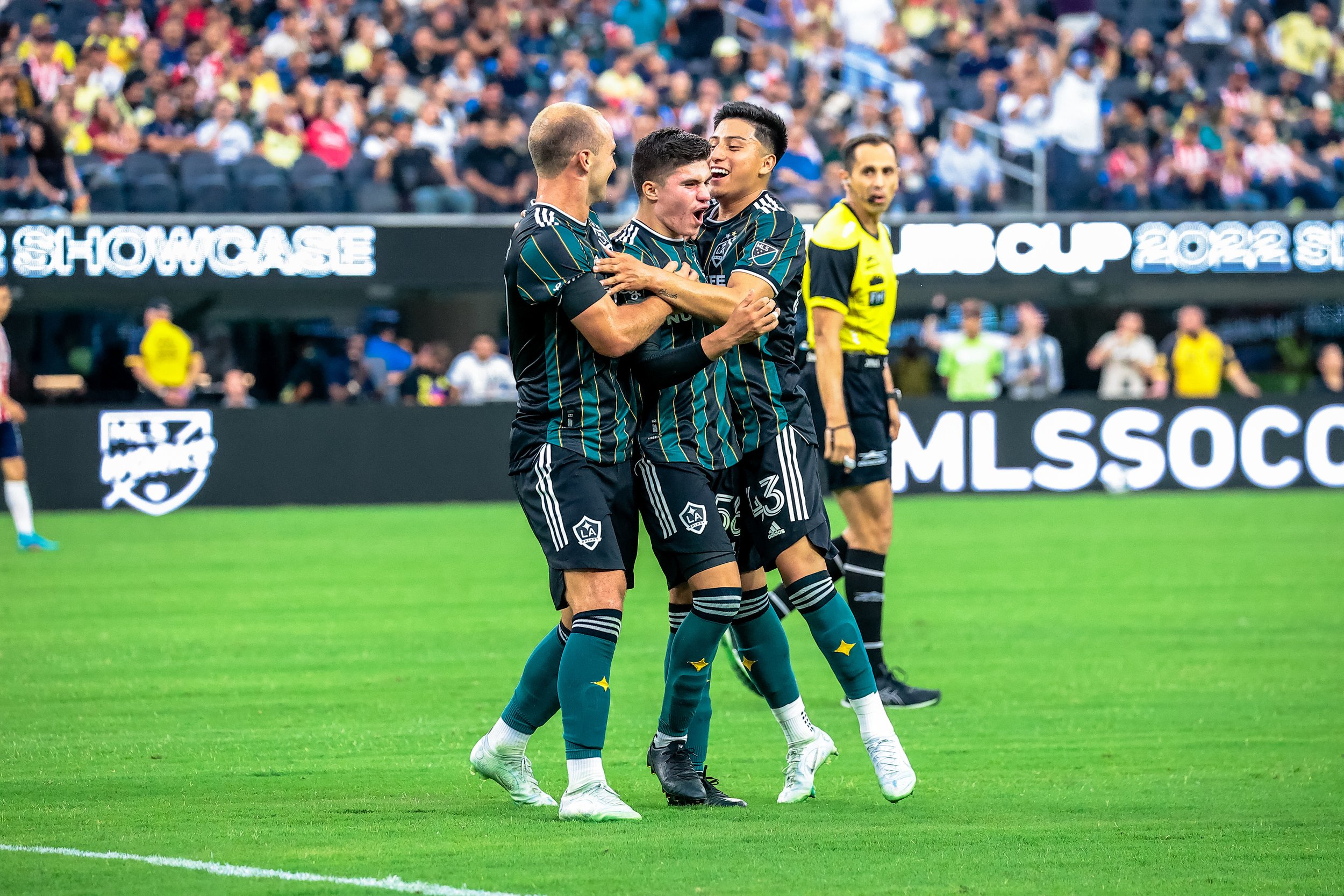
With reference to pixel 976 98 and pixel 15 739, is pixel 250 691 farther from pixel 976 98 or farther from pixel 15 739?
pixel 976 98

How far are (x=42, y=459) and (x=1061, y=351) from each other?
1145 centimetres

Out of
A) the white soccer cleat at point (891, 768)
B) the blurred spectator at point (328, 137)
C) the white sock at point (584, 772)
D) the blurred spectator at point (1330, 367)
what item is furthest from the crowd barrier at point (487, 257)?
the white sock at point (584, 772)

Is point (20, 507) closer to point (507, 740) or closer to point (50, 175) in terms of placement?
point (50, 175)

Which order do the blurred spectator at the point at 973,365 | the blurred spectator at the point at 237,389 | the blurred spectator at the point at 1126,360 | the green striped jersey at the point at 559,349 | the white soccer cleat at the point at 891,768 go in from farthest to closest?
the blurred spectator at the point at 1126,360 → the blurred spectator at the point at 973,365 → the blurred spectator at the point at 237,389 → the white soccer cleat at the point at 891,768 → the green striped jersey at the point at 559,349

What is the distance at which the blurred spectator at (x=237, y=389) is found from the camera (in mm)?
18234

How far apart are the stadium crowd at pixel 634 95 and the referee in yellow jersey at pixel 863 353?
10985 millimetres

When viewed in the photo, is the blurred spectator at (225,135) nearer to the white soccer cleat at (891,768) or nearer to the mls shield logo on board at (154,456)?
the mls shield logo on board at (154,456)

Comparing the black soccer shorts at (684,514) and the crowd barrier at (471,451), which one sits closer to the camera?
the black soccer shorts at (684,514)

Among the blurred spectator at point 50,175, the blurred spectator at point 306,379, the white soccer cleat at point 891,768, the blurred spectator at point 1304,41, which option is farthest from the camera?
the blurred spectator at point 1304,41

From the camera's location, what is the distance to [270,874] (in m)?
4.43

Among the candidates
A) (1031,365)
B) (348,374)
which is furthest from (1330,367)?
(348,374)

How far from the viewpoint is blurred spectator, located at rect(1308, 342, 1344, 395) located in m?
20.2

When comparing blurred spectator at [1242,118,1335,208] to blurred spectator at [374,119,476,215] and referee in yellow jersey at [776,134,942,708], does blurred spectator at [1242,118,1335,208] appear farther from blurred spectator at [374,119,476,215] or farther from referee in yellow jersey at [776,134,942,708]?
referee in yellow jersey at [776,134,942,708]

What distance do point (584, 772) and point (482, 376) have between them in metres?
13.7
